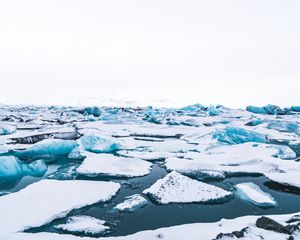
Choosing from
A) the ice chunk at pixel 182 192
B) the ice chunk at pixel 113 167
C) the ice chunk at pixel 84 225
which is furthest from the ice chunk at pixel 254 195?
the ice chunk at pixel 84 225

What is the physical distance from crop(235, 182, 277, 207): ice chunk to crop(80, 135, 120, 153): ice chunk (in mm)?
3084

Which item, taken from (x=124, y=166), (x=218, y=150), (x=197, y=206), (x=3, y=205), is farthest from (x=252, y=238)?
(x=218, y=150)

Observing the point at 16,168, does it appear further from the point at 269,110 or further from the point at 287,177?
the point at 269,110

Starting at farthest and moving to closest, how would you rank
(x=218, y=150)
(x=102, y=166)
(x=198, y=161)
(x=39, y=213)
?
(x=218, y=150)
(x=198, y=161)
(x=102, y=166)
(x=39, y=213)

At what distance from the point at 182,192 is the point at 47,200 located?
1.53 meters

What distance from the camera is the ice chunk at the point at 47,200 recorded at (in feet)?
9.19

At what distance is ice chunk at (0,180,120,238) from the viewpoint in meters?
2.80

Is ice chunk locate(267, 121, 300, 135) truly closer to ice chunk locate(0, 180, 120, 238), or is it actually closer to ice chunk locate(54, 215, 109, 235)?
ice chunk locate(0, 180, 120, 238)

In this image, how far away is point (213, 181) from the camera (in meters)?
4.35

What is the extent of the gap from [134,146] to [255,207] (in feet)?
12.7

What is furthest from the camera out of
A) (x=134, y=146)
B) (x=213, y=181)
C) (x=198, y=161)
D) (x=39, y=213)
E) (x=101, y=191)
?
(x=134, y=146)

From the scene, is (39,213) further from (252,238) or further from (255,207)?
(255,207)

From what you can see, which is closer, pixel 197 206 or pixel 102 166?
pixel 197 206

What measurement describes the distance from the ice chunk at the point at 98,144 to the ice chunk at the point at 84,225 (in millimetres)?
3333
